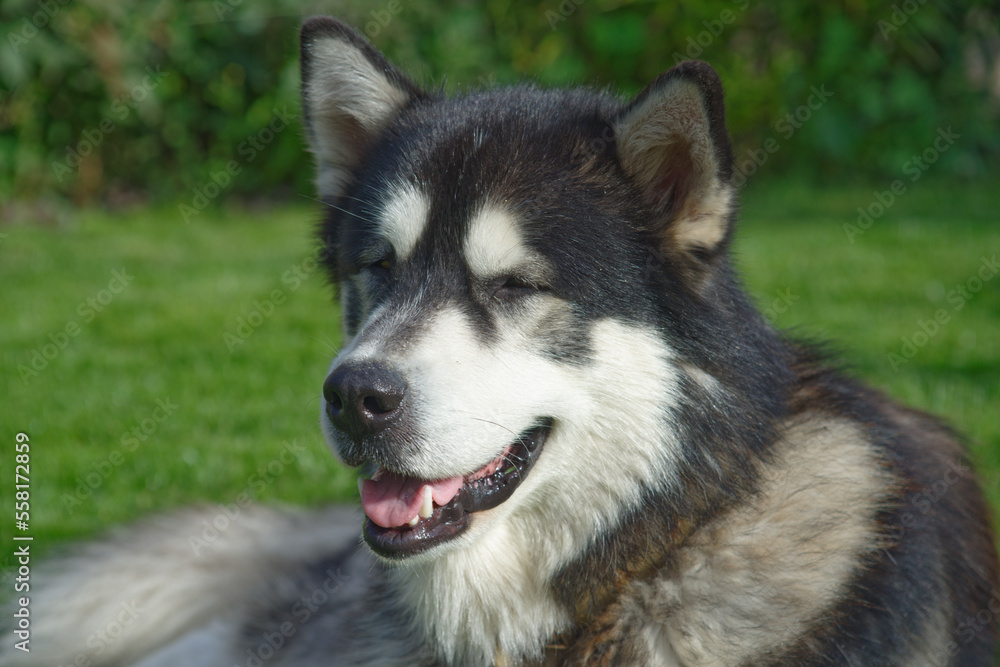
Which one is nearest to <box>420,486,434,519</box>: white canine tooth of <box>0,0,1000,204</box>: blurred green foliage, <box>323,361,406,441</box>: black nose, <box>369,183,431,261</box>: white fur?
<box>323,361,406,441</box>: black nose

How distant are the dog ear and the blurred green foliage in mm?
7307

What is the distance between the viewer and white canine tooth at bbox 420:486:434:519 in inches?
92.6

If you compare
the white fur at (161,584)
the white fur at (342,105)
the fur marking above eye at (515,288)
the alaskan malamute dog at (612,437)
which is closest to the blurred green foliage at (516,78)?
the white fur at (342,105)

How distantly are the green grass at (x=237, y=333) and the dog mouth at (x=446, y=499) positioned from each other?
0.70 meters

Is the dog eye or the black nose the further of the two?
the dog eye

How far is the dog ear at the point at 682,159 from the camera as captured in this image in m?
2.23

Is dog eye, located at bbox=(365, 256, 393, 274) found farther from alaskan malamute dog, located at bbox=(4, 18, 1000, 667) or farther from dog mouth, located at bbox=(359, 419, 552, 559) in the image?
dog mouth, located at bbox=(359, 419, 552, 559)

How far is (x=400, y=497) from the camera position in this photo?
2.40 meters

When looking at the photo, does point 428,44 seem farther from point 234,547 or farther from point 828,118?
point 234,547

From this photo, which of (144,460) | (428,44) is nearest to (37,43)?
(428,44)

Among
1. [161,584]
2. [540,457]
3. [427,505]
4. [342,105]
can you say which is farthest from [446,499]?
[161,584]

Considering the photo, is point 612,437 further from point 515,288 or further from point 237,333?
point 237,333

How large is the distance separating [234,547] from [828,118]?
28.5 ft

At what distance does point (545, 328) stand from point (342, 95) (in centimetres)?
113
